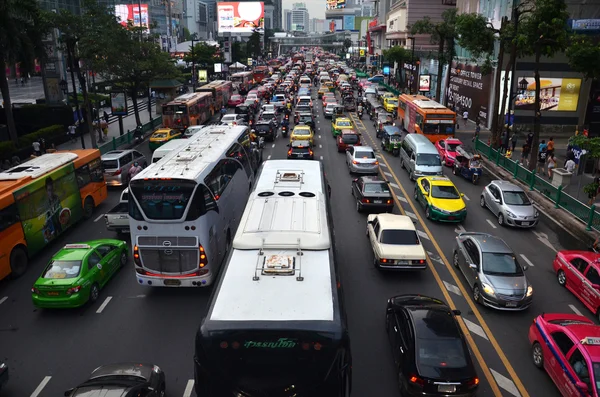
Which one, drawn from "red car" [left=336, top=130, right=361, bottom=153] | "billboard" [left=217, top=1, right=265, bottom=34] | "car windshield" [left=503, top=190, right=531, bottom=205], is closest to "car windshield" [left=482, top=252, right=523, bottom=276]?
"car windshield" [left=503, top=190, right=531, bottom=205]

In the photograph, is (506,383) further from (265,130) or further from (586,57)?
(265,130)

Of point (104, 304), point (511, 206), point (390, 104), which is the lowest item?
point (104, 304)

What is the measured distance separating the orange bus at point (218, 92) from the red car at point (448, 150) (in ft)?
96.7

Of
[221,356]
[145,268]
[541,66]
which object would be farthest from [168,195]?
[541,66]

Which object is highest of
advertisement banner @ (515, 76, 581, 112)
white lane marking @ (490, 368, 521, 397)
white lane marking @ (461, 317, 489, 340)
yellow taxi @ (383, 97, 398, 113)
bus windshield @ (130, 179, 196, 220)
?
advertisement banner @ (515, 76, 581, 112)

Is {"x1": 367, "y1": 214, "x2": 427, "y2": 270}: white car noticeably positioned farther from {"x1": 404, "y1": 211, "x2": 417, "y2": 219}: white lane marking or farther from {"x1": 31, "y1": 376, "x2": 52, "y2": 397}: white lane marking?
{"x1": 31, "y1": 376, "x2": 52, "y2": 397}: white lane marking

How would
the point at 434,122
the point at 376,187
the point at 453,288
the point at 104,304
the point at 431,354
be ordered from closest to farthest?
1. the point at 431,354
2. the point at 104,304
3. the point at 453,288
4. the point at 376,187
5. the point at 434,122

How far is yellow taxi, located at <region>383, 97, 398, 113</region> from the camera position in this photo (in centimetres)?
5215

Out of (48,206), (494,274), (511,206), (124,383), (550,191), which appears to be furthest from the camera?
(550,191)

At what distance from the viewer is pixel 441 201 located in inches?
827

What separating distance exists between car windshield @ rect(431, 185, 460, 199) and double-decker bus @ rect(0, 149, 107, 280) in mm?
15812

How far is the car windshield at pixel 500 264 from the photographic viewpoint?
14172mm

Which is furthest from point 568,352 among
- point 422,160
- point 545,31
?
point 545,31

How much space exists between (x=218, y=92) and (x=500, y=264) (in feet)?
155
